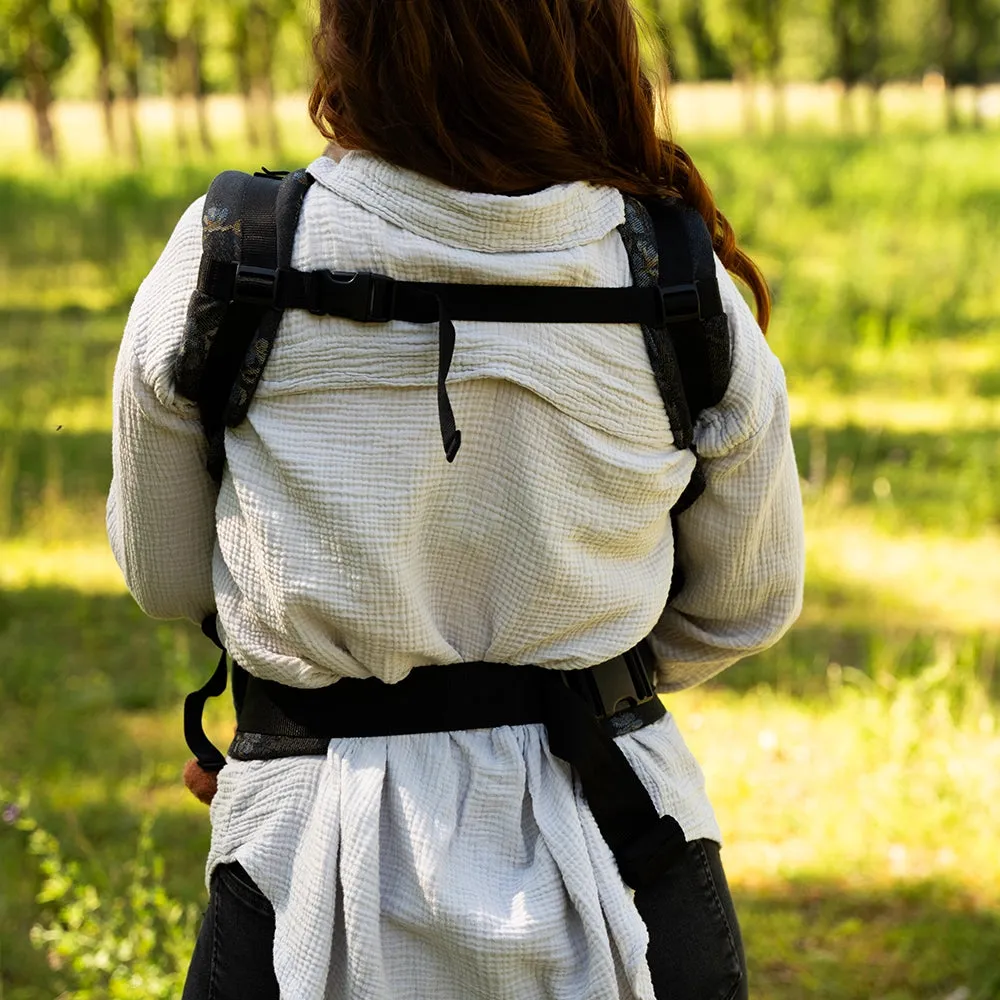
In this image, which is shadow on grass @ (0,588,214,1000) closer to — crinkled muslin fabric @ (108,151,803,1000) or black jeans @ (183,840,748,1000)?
black jeans @ (183,840,748,1000)

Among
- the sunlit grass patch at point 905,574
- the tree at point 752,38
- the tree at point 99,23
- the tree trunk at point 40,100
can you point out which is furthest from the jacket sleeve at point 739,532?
the tree at point 752,38

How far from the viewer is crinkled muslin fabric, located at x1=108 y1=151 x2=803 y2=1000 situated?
1.47 meters

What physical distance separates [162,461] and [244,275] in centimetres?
27

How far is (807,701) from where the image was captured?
4.92 metres

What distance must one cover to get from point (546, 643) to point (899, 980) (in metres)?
2.36

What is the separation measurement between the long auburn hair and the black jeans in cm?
80

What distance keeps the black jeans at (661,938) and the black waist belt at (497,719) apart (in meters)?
0.06

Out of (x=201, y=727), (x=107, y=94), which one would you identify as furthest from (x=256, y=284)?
(x=107, y=94)

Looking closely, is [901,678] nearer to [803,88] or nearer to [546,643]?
[546,643]

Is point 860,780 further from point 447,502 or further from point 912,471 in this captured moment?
point 912,471

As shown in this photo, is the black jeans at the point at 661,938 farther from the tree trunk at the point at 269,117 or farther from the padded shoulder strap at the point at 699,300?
the tree trunk at the point at 269,117

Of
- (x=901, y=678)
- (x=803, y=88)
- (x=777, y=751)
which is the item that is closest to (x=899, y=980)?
(x=777, y=751)

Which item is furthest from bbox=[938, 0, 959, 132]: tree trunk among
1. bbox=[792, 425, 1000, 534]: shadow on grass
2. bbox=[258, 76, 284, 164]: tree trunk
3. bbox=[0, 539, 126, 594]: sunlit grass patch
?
bbox=[0, 539, 126, 594]: sunlit grass patch

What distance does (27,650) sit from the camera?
18.2ft
